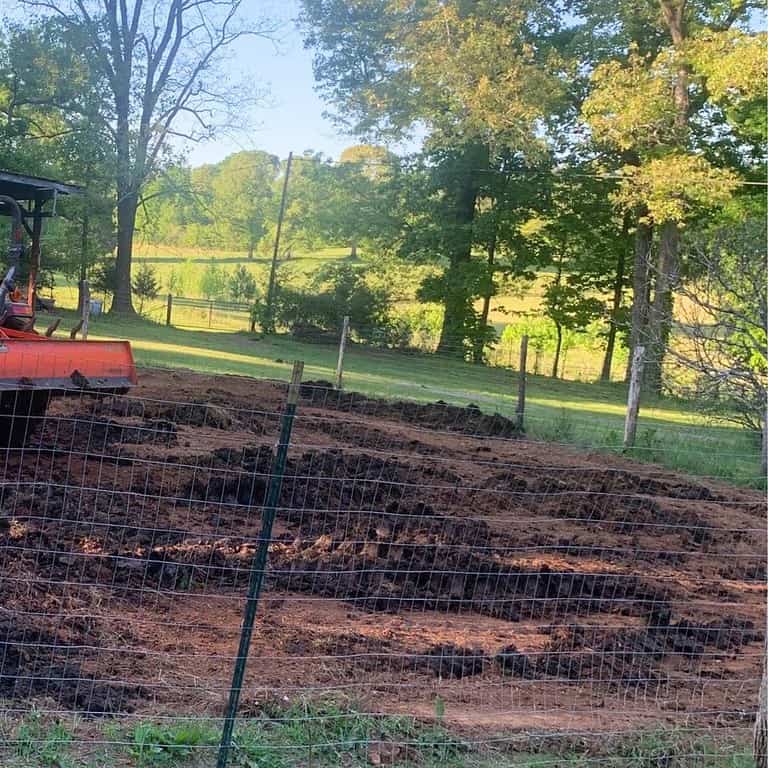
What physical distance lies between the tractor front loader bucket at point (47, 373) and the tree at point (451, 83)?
23308 mm

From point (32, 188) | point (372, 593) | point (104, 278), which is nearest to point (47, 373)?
point (32, 188)

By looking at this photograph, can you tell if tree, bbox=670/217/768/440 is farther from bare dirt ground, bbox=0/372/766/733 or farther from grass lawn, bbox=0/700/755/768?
grass lawn, bbox=0/700/755/768

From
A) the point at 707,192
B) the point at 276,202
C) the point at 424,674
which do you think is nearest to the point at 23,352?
the point at 424,674

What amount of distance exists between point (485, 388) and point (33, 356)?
17.0m

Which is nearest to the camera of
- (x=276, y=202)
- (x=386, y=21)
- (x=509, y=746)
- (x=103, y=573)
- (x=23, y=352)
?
(x=509, y=746)

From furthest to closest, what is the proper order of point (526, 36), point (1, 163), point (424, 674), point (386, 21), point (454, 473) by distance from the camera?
point (386, 21)
point (526, 36)
point (1, 163)
point (454, 473)
point (424, 674)

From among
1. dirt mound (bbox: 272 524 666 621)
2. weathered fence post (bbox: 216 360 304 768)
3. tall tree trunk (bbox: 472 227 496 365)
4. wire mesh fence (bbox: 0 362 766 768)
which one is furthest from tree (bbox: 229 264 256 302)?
weathered fence post (bbox: 216 360 304 768)

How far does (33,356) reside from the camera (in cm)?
827

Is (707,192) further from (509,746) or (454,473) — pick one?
(509,746)

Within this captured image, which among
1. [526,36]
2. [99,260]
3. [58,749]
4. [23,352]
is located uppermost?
[526,36]

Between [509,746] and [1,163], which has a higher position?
[1,163]

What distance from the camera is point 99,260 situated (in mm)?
35688

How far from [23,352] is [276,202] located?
43.4 meters

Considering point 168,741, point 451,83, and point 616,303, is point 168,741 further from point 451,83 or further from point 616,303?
point 616,303
